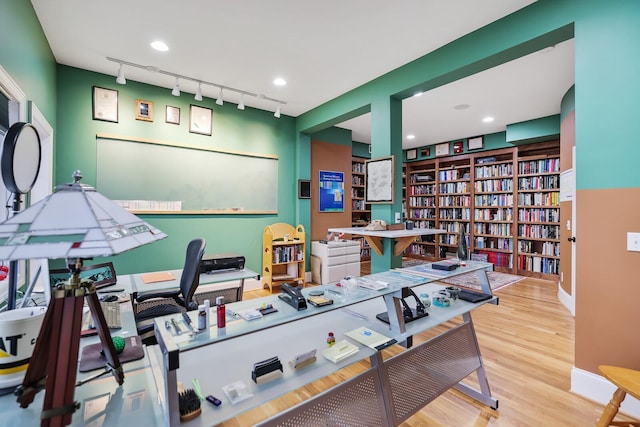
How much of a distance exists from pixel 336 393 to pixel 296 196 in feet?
13.0

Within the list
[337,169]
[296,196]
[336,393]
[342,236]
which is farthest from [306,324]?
[337,169]

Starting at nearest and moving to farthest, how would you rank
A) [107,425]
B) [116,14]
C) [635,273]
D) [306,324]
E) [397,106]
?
[107,425], [306,324], [635,273], [116,14], [397,106]

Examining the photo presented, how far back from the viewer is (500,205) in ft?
19.2

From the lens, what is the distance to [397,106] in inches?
133

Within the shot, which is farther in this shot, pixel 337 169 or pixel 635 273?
pixel 337 169

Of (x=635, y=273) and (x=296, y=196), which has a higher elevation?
(x=296, y=196)

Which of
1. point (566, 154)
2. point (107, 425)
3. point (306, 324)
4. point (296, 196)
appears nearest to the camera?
point (107, 425)

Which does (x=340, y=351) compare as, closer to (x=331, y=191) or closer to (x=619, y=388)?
(x=619, y=388)

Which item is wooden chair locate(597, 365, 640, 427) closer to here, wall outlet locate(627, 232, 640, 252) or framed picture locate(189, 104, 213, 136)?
wall outlet locate(627, 232, 640, 252)

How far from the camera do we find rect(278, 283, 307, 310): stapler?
4.12 ft

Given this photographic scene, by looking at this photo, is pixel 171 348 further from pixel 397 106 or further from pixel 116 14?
pixel 397 106

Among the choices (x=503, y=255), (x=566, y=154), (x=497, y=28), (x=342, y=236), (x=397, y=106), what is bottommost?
(x=503, y=255)

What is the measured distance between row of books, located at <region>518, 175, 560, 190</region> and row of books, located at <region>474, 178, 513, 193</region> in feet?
0.65

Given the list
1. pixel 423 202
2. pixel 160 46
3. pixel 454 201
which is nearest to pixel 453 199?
pixel 454 201
